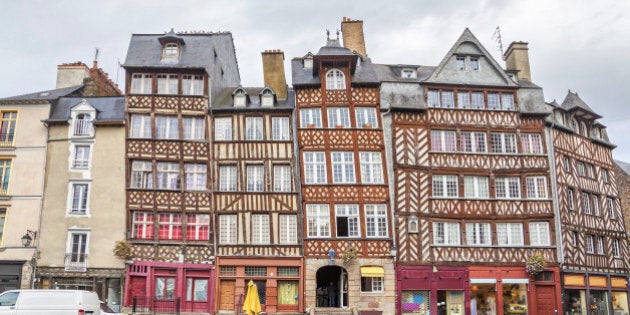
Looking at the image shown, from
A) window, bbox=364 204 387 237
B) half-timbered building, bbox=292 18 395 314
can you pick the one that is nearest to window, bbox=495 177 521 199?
half-timbered building, bbox=292 18 395 314

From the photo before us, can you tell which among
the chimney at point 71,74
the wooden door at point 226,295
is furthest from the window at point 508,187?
the chimney at point 71,74

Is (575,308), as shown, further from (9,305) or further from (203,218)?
(9,305)

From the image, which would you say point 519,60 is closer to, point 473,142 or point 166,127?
point 473,142

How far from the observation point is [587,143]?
28.8 metres

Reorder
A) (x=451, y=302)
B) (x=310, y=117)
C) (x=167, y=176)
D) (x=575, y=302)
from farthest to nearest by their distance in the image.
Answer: (x=310, y=117) → (x=575, y=302) → (x=167, y=176) → (x=451, y=302)

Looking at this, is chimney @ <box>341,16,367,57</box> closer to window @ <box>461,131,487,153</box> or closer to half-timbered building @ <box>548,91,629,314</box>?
window @ <box>461,131,487,153</box>

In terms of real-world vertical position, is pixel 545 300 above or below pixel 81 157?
below

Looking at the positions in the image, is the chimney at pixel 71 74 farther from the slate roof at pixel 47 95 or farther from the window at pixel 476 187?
the window at pixel 476 187

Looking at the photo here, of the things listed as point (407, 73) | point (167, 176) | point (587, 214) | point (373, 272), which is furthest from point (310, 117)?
point (587, 214)

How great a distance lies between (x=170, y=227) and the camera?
80.9 feet

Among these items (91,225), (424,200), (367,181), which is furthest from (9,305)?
(424,200)

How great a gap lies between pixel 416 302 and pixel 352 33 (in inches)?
503

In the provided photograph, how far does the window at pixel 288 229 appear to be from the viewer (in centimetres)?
2467

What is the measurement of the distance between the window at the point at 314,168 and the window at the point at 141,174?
21.2 feet
